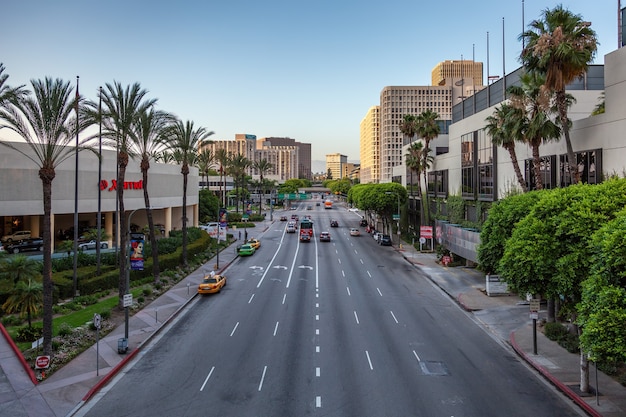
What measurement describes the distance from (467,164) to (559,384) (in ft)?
109

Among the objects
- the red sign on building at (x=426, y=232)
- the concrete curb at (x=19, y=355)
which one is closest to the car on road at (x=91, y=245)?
the concrete curb at (x=19, y=355)

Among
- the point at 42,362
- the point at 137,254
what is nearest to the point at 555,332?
the point at 42,362

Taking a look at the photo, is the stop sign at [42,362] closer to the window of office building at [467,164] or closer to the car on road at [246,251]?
the car on road at [246,251]

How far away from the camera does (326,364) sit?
1966 cm

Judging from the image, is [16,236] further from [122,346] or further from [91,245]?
[122,346]

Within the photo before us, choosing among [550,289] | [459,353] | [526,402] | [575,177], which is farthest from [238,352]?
[575,177]

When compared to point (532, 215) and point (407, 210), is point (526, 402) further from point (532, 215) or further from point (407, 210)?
point (407, 210)

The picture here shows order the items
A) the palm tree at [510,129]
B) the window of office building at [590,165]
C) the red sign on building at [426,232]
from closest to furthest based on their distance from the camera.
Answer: the window of office building at [590,165]
the palm tree at [510,129]
the red sign on building at [426,232]

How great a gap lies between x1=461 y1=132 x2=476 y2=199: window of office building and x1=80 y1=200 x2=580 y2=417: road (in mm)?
16878

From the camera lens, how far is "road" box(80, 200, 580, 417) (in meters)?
15.8

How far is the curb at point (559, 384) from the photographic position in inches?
605

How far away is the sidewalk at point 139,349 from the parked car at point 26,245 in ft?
67.4

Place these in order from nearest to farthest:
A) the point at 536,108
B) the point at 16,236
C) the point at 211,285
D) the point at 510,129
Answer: the point at 536,108 < the point at 510,129 < the point at 211,285 < the point at 16,236

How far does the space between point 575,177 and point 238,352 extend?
68.5 ft
